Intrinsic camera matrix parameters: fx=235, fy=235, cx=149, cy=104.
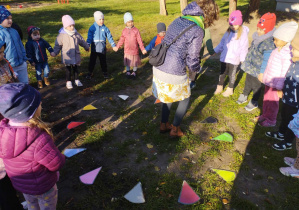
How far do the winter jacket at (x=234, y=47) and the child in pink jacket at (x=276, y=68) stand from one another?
1.08m

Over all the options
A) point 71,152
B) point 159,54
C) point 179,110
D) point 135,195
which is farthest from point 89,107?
point 135,195

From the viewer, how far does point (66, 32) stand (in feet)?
19.7

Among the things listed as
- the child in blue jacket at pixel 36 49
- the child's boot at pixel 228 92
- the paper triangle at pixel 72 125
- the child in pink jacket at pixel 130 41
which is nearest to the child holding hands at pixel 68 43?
the child in blue jacket at pixel 36 49

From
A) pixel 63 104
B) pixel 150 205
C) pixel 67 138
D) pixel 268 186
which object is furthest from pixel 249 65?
pixel 63 104

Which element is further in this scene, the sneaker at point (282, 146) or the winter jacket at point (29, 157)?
the sneaker at point (282, 146)

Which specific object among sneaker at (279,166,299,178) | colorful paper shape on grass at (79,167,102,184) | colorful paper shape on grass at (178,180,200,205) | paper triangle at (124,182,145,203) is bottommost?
colorful paper shape on grass at (178,180,200,205)

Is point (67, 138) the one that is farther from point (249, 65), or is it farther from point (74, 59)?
point (249, 65)

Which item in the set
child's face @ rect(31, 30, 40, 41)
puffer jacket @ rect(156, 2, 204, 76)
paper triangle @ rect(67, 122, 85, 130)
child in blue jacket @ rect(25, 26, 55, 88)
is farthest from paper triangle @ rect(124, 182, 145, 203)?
child's face @ rect(31, 30, 40, 41)

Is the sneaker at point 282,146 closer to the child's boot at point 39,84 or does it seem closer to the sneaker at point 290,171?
the sneaker at point 290,171

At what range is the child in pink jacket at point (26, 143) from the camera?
2.03m

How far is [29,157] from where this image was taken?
2150 mm

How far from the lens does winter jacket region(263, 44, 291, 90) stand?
3998mm

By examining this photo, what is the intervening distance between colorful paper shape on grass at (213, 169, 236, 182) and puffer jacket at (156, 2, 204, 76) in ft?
5.49

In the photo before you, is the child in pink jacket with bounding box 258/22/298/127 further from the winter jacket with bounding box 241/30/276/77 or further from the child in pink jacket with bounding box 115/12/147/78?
the child in pink jacket with bounding box 115/12/147/78
